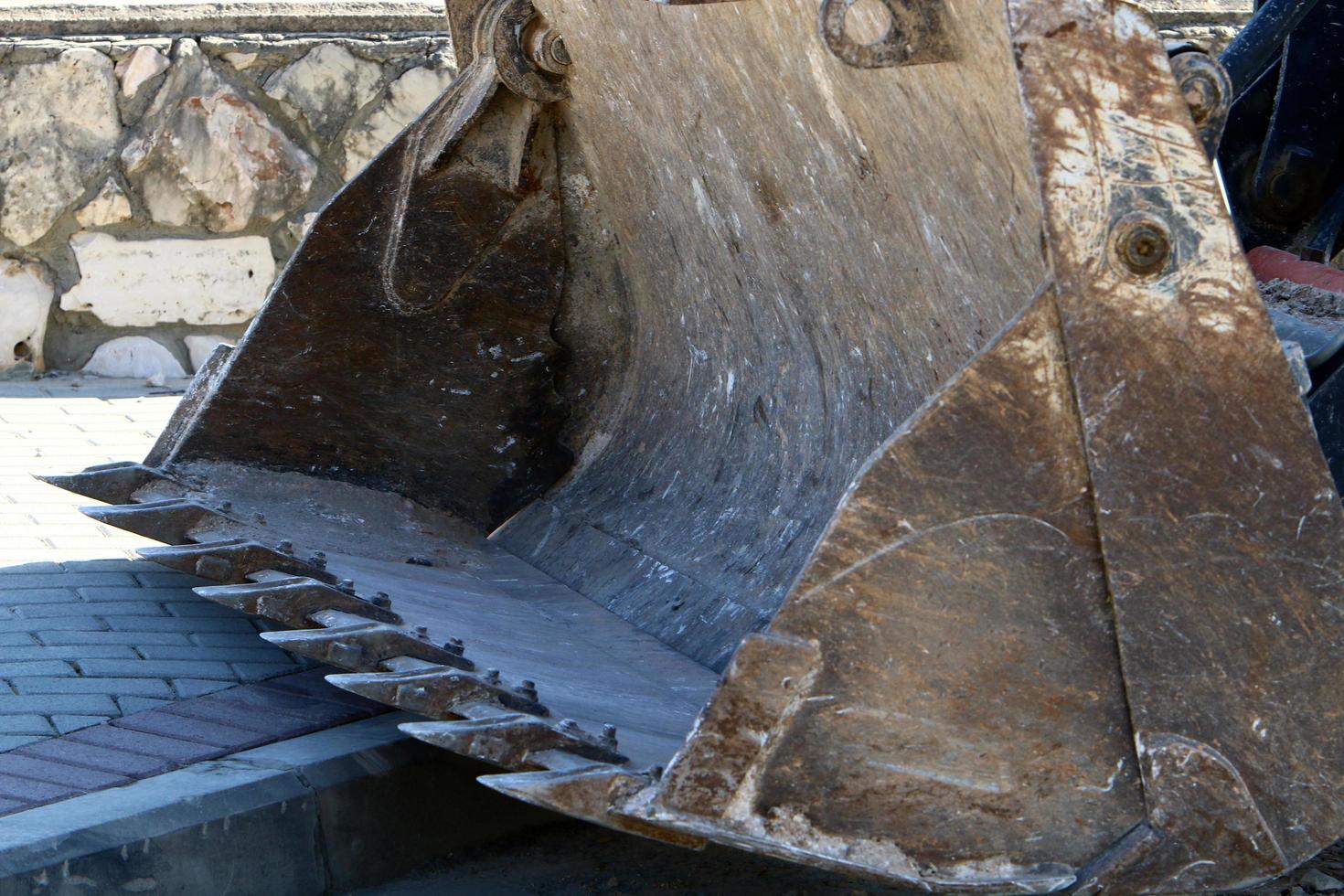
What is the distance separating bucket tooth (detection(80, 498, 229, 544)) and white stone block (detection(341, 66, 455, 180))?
3096mm

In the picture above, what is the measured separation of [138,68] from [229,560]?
132 inches

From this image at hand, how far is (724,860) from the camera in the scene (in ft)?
7.39

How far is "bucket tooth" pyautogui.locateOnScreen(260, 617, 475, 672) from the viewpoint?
77.1 inches

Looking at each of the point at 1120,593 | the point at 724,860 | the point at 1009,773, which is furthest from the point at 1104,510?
the point at 724,860

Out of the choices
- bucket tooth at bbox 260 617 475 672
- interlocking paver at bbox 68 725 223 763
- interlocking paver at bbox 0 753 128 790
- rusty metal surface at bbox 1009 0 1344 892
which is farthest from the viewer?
interlocking paver at bbox 68 725 223 763

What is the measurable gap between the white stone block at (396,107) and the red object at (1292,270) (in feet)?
11.1

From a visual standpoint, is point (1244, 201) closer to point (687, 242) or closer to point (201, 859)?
point (687, 242)

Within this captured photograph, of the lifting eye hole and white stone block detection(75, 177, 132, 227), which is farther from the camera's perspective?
white stone block detection(75, 177, 132, 227)

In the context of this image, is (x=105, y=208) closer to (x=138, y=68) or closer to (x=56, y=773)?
(x=138, y=68)

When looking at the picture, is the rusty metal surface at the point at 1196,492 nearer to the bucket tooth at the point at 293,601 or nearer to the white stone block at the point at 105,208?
the bucket tooth at the point at 293,601

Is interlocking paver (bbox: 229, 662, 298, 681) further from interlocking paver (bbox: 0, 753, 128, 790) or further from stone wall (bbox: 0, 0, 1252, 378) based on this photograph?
stone wall (bbox: 0, 0, 1252, 378)

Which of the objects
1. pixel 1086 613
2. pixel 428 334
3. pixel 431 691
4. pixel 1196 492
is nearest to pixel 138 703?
pixel 431 691

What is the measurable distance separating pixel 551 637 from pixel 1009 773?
3.68 feet

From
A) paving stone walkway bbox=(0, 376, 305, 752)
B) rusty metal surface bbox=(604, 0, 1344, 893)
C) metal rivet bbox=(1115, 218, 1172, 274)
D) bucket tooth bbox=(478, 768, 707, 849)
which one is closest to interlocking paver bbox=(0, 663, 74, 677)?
paving stone walkway bbox=(0, 376, 305, 752)
